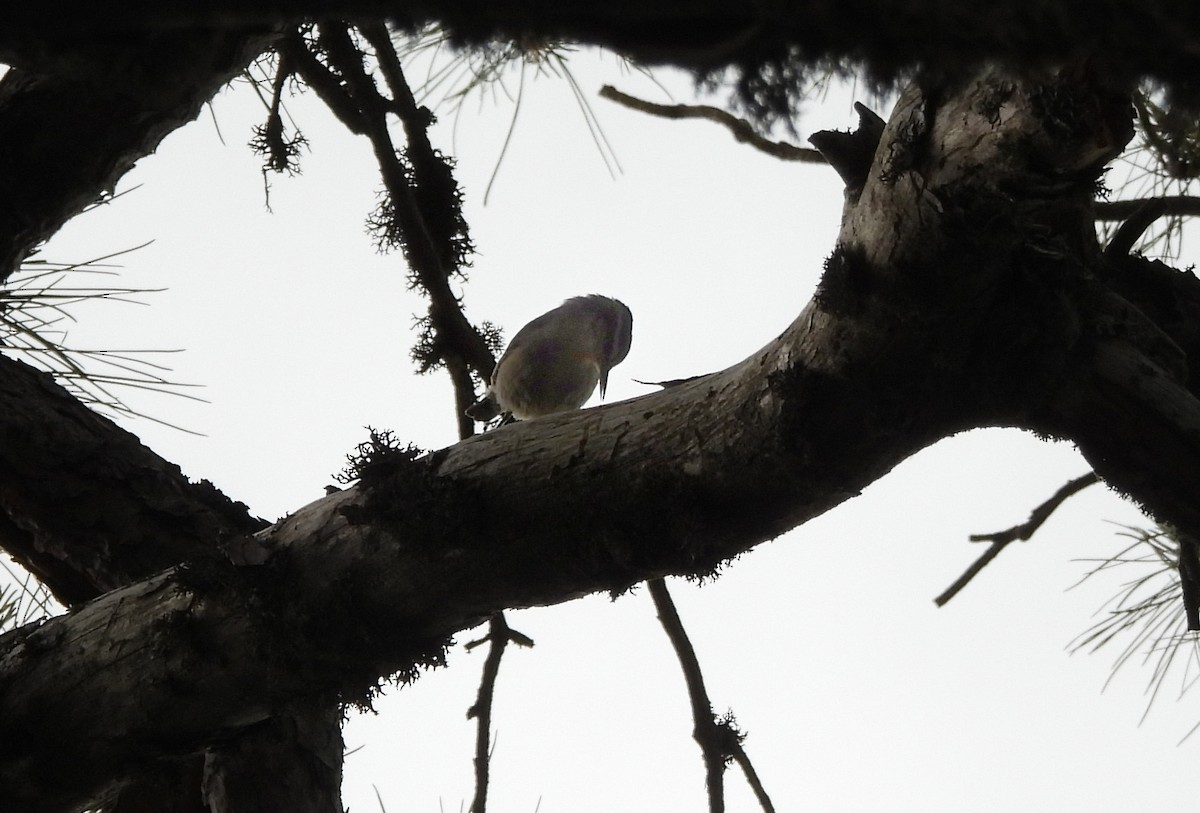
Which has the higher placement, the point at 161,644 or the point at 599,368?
the point at 599,368

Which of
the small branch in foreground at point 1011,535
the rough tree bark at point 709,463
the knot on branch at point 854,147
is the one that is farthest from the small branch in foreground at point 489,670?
the knot on branch at point 854,147

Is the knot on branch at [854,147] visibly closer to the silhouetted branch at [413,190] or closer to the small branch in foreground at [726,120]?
the small branch in foreground at [726,120]

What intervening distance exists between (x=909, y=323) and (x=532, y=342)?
2270 millimetres

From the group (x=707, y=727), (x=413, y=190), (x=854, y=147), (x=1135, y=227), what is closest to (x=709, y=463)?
(x=854, y=147)

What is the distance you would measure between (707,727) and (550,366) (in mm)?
1449

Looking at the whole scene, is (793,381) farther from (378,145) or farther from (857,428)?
(378,145)

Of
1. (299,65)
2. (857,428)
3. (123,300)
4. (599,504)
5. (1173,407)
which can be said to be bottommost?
(1173,407)

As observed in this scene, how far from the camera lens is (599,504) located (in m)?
1.83

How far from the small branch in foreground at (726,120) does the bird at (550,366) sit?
1.10 metres

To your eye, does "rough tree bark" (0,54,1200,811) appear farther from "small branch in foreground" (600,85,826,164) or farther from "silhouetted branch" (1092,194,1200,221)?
"small branch in foreground" (600,85,826,164)

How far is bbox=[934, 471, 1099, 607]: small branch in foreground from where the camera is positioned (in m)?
2.18

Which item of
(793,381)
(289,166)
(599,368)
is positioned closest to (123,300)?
(289,166)

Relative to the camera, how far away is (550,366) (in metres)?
3.66

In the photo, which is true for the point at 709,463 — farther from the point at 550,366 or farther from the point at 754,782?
the point at 550,366
